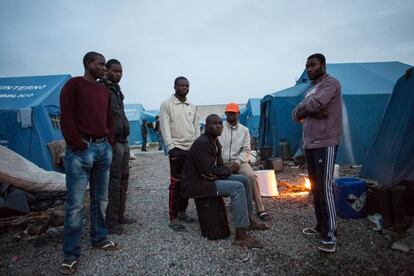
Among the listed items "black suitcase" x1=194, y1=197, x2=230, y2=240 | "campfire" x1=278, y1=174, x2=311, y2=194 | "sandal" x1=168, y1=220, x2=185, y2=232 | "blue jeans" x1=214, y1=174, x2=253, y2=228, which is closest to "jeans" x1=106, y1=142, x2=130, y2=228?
"sandal" x1=168, y1=220, x2=185, y2=232

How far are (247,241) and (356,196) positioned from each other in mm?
1906

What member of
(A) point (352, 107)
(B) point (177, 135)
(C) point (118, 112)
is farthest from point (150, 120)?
(C) point (118, 112)

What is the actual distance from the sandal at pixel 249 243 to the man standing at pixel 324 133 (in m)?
0.68

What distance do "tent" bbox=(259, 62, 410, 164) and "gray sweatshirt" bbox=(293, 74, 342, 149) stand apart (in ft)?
20.3

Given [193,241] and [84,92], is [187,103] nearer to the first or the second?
[84,92]

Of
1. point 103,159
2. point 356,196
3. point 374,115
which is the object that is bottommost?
point 356,196


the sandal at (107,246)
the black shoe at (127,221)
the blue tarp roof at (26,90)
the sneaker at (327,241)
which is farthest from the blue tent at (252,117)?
the sandal at (107,246)

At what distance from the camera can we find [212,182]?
352 centimetres

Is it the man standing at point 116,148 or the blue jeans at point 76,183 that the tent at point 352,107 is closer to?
the man standing at point 116,148

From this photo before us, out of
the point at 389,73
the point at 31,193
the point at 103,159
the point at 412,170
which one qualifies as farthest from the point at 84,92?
the point at 389,73

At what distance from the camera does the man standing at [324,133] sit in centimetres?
315

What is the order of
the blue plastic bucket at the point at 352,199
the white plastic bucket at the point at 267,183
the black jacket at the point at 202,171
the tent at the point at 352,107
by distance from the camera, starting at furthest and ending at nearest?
the tent at the point at 352,107 < the white plastic bucket at the point at 267,183 < the blue plastic bucket at the point at 352,199 < the black jacket at the point at 202,171

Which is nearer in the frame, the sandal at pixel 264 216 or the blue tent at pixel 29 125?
the sandal at pixel 264 216

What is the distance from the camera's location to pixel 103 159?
315cm
